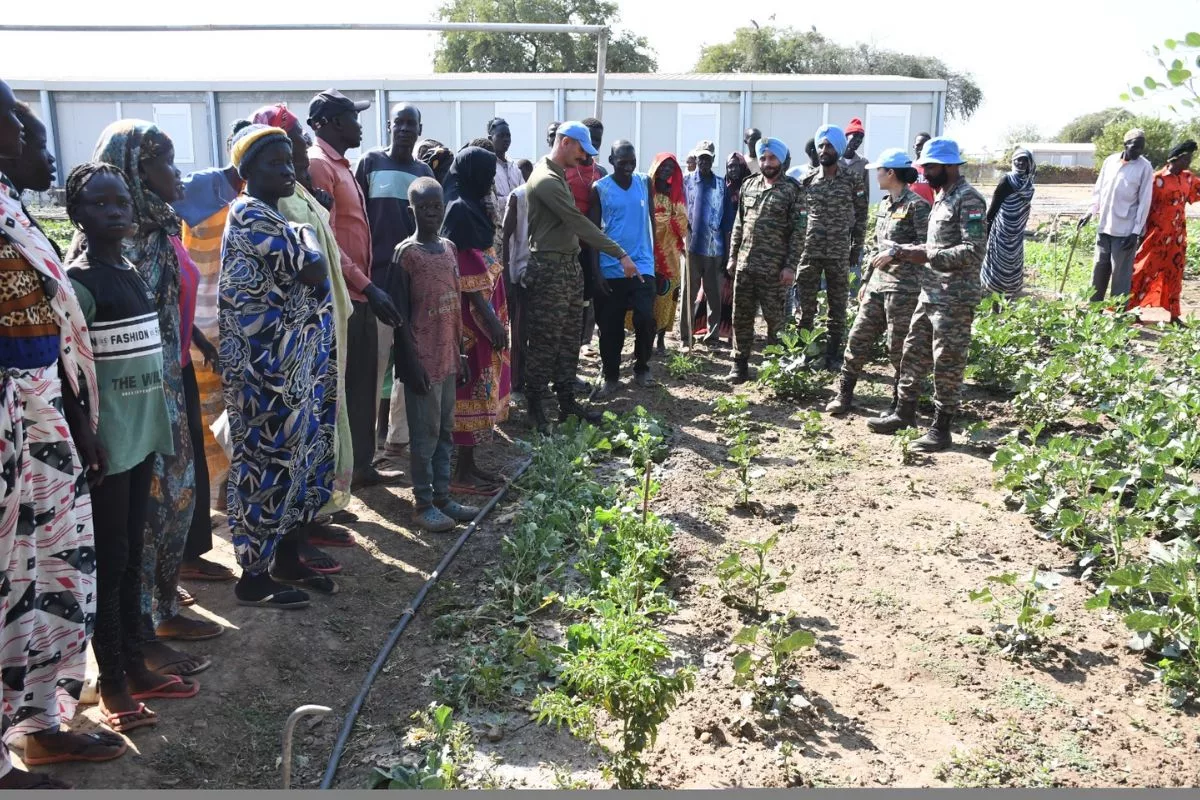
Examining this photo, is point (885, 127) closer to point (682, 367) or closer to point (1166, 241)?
point (1166, 241)

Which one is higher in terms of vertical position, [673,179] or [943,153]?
[943,153]

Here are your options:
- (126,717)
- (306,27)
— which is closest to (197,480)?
(126,717)

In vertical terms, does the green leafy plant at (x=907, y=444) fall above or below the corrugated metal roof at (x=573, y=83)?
below

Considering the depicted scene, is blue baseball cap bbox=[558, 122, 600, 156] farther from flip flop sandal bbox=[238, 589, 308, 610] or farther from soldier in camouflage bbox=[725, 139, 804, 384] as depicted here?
flip flop sandal bbox=[238, 589, 308, 610]

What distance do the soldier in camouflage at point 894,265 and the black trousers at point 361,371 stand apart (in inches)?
129

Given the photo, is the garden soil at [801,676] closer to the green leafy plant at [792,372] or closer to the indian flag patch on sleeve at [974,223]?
the indian flag patch on sleeve at [974,223]

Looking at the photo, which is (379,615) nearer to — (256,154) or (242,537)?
(242,537)

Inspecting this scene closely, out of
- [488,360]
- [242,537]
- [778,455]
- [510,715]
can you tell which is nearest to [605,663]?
[510,715]

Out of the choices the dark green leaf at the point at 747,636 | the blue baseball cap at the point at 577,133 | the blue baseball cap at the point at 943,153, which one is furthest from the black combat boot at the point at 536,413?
the dark green leaf at the point at 747,636

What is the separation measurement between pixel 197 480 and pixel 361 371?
1359 mm

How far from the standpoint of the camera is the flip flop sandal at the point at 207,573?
4.28 metres

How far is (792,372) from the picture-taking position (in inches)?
294

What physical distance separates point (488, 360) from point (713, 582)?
1.79 m

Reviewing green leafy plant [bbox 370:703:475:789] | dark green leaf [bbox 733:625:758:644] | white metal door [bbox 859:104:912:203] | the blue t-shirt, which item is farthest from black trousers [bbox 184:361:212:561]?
white metal door [bbox 859:104:912:203]
